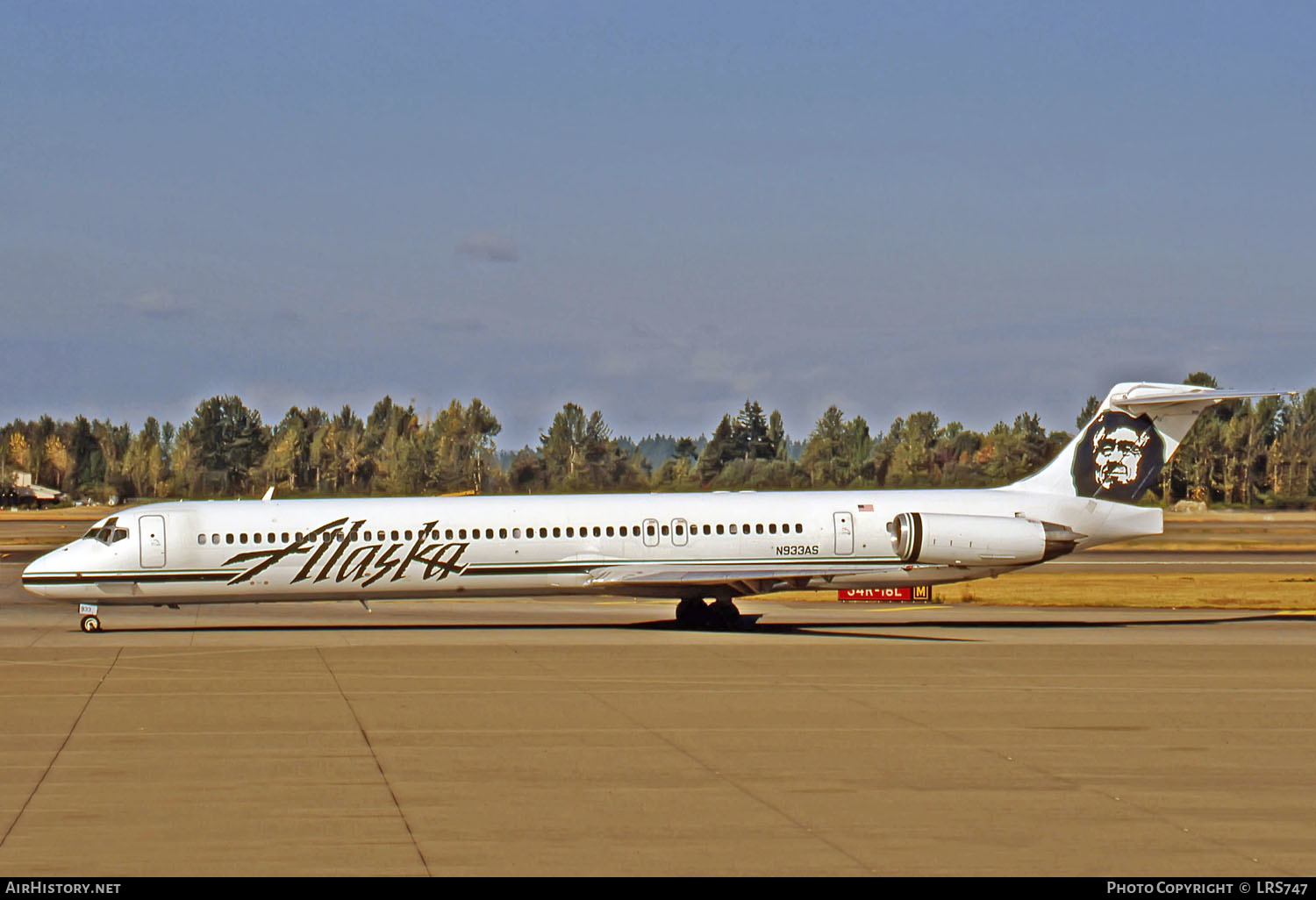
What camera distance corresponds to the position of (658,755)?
16656 mm

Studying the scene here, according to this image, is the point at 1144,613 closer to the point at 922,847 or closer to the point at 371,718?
the point at 371,718

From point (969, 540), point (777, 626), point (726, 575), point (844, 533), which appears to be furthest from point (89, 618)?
point (969, 540)

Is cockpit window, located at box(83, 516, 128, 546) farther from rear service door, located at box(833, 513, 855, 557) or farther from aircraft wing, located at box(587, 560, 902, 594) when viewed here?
rear service door, located at box(833, 513, 855, 557)

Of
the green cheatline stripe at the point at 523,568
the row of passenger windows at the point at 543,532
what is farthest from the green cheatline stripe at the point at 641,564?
the row of passenger windows at the point at 543,532

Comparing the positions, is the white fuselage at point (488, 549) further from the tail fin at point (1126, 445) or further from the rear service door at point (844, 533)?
the tail fin at point (1126, 445)

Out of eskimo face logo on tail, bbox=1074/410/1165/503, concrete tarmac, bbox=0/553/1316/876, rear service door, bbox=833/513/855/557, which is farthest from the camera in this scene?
eskimo face logo on tail, bbox=1074/410/1165/503

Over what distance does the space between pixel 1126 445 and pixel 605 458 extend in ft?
145

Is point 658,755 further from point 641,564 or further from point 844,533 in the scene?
point 844,533

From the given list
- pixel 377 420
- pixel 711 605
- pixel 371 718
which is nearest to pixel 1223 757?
pixel 371 718

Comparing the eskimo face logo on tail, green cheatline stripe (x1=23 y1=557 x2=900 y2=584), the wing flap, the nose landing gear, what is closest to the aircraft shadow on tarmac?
the nose landing gear

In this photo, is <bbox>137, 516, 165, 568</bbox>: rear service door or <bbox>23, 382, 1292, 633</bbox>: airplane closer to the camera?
<bbox>137, 516, 165, 568</bbox>: rear service door

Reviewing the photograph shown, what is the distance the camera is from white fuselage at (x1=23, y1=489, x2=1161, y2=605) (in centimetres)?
3256

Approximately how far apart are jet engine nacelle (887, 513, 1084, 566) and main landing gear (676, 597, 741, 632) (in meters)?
4.05

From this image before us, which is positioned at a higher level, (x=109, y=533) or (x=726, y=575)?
(x=109, y=533)
